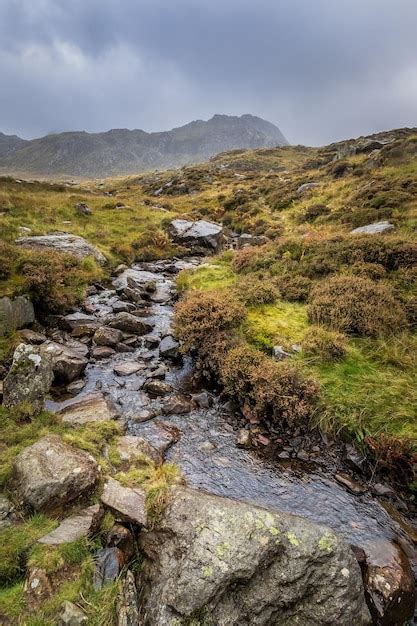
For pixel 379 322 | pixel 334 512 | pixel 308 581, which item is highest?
pixel 379 322

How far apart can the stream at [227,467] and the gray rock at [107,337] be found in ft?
2.36

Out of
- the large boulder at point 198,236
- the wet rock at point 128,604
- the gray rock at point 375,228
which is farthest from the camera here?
the large boulder at point 198,236

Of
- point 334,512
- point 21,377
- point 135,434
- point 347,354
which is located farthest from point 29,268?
point 334,512

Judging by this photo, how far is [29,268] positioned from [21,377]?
735 cm

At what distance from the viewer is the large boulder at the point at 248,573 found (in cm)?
447

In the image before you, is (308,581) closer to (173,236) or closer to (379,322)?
(379,322)

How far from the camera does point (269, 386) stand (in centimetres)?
880

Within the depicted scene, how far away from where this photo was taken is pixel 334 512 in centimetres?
655

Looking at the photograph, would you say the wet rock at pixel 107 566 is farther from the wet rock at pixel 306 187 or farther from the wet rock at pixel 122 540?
the wet rock at pixel 306 187

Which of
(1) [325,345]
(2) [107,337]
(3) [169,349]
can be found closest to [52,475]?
(3) [169,349]

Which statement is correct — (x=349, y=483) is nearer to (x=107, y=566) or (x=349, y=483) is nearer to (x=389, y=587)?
(x=389, y=587)

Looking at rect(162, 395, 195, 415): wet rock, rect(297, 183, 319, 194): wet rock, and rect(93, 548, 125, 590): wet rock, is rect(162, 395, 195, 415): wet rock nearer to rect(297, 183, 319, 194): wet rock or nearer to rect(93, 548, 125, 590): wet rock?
rect(93, 548, 125, 590): wet rock

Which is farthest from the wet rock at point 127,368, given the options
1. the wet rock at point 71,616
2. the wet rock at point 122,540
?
the wet rock at point 71,616

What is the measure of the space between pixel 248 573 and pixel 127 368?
7549 millimetres
